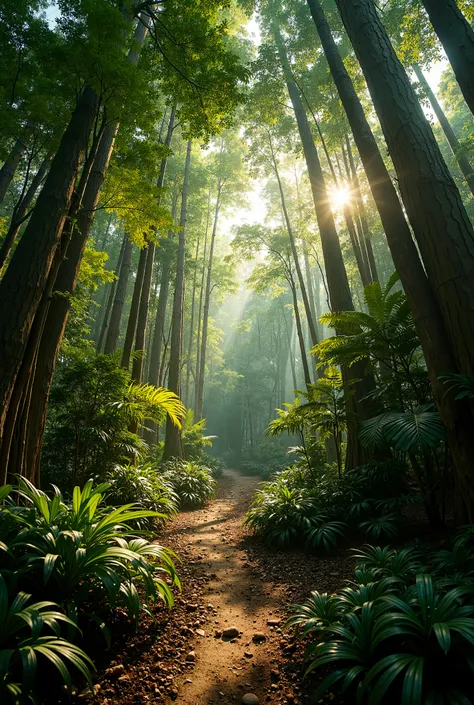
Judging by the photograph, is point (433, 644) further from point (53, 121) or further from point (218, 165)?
point (218, 165)

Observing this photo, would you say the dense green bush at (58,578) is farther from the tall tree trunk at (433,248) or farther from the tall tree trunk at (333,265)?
the tall tree trunk at (333,265)

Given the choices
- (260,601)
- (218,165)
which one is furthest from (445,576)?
(218,165)

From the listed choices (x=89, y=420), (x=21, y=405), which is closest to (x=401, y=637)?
(x=21, y=405)

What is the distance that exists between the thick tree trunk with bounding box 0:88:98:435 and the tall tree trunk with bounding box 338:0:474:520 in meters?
3.27

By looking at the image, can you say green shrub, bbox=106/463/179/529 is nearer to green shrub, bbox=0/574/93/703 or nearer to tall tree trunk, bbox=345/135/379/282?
green shrub, bbox=0/574/93/703

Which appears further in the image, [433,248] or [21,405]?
[21,405]

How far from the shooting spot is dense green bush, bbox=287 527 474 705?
132 cm

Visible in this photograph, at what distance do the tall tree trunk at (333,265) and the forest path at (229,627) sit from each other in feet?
7.90

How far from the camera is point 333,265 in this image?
20.6ft

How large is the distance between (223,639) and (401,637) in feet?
4.14

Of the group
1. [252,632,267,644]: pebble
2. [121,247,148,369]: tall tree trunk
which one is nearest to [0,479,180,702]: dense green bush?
[252,632,267,644]: pebble

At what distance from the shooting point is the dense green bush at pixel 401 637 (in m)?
1.32

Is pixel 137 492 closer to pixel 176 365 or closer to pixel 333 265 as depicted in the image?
pixel 176 365

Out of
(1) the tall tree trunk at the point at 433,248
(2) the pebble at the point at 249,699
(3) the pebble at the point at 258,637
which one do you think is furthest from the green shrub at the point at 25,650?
(1) the tall tree trunk at the point at 433,248
